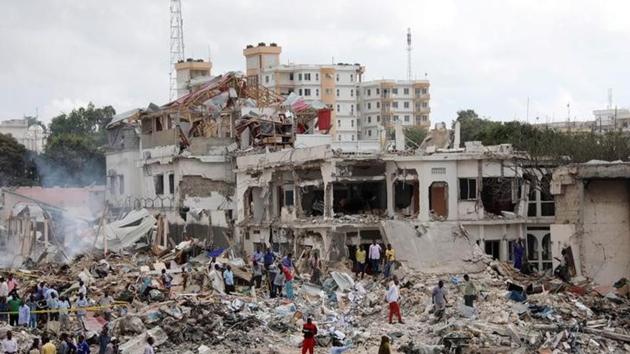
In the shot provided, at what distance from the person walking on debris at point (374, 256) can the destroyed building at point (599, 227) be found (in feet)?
17.8

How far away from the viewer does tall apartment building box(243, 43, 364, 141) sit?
86.9m

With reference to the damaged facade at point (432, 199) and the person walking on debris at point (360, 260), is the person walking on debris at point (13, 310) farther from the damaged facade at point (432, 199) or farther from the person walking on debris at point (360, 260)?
the damaged facade at point (432, 199)

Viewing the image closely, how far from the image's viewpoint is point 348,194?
37.1 m

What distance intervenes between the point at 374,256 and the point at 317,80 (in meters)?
62.0

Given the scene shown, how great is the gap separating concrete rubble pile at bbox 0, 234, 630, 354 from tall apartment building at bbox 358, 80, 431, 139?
73.3 m

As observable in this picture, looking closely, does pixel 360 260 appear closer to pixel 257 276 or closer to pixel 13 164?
Answer: pixel 257 276

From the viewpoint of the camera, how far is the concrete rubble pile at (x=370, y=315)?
2264 cm

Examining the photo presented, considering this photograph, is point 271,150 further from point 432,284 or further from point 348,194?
point 432,284

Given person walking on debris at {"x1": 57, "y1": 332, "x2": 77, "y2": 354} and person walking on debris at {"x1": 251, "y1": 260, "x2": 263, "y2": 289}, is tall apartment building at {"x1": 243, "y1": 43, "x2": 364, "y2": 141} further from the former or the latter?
person walking on debris at {"x1": 57, "y1": 332, "x2": 77, "y2": 354}

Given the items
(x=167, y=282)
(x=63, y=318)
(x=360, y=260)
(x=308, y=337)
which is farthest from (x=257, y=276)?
(x=308, y=337)

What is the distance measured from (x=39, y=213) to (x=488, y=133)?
22775 mm

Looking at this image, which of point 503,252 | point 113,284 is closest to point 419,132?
point 503,252

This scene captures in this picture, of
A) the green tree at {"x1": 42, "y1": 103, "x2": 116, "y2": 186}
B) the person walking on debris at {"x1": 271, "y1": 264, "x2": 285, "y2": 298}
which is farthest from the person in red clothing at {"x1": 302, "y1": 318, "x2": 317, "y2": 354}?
the green tree at {"x1": 42, "y1": 103, "x2": 116, "y2": 186}

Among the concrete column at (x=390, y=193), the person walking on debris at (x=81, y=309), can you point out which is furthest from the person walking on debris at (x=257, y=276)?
the concrete column at (x=390, y=193)
